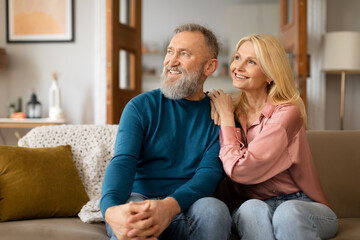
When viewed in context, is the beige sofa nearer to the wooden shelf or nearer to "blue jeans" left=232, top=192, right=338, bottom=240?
"blue jeans" left=232, top=192, right=338, bottom=240

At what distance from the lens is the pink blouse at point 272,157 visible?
166 cm

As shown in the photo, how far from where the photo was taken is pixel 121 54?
4.11 metres

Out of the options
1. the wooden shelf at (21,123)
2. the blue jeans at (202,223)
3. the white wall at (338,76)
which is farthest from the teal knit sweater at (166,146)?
the white wall at (338,76)

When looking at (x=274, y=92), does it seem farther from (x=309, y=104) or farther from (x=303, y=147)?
(x=309, y=104)

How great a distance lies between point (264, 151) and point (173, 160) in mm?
395

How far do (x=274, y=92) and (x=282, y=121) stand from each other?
6.6 inches

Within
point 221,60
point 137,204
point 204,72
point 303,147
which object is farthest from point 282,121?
point 221,60

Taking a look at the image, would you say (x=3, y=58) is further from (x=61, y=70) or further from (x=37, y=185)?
(x=37, y=185)

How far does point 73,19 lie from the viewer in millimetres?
4637

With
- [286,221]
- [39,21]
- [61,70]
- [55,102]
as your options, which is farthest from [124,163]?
[39,21]

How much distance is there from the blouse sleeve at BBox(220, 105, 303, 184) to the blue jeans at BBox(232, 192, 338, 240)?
0.41ft

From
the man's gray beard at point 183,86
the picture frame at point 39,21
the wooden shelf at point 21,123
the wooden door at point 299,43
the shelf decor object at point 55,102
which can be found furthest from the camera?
the picture frame at point 39,21

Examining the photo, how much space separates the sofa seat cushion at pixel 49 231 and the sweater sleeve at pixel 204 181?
0.39 m

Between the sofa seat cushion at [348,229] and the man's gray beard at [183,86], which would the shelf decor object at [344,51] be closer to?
the sofa seat cushion at [348,229]
